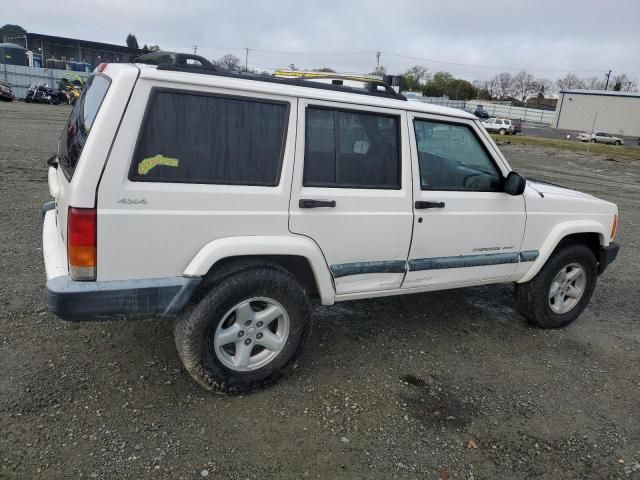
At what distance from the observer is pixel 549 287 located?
454 cm

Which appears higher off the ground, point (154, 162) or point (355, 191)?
point (154, 162)

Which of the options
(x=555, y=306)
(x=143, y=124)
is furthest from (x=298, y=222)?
(x=555, y=306)

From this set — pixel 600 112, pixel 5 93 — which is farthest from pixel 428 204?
pixel 600 112

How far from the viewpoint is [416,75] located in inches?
3743

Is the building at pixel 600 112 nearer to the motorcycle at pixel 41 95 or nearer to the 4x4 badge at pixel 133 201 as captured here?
the motorcycle at pixel 41 95

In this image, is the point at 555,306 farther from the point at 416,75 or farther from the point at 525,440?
the point at 416,75

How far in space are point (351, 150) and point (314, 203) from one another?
50 cm

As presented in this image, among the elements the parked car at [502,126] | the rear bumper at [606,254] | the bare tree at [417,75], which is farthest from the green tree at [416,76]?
the rear bumper at [606,254]

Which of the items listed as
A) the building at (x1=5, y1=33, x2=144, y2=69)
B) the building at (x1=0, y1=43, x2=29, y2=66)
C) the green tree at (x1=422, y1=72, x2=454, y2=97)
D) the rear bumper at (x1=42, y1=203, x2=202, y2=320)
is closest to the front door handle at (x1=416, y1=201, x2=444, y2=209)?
the rear bumper at (x1=42, y1=203, x2=202, y2=320)

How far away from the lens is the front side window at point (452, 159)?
3.71 m

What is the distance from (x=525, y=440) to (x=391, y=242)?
4.82 feet

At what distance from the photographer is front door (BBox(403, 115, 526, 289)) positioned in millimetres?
3691

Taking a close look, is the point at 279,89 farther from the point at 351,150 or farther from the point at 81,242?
the point at 81,242

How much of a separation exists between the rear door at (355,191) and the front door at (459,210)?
0.45 feet
